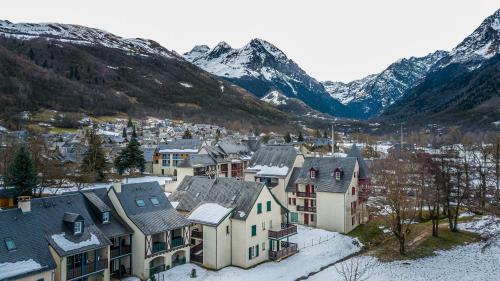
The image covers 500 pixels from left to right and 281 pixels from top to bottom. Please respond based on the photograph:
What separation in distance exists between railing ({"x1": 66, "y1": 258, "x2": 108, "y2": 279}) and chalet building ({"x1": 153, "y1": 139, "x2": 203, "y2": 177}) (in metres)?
74.5

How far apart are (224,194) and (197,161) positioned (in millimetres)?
44647

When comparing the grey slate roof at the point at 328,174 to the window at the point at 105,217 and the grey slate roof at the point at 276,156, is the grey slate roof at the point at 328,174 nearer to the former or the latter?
the grey slate roof at the point at 276,156

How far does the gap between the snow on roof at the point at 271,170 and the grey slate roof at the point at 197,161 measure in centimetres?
2353

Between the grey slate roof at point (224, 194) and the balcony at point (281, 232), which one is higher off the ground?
the grey slate roof at point (224, 194)

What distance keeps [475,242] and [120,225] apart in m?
44.4

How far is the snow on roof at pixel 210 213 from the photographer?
4225 centimetres

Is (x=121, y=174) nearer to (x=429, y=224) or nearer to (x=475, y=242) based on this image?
(x=429, y=224)

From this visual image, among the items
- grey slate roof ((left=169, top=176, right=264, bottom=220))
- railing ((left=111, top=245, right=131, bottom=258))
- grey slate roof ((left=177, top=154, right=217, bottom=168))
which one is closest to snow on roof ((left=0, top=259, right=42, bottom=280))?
railing ((left=111, top=245, right=131, bottom=258))

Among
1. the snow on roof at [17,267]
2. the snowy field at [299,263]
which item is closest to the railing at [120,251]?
the snowy field at [299,263]

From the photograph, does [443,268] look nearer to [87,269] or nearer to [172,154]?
[87,269]

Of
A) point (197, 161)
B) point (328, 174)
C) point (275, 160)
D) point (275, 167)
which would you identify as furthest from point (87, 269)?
point (197, 161)

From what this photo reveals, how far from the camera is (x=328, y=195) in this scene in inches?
2222

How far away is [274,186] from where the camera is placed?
209ft

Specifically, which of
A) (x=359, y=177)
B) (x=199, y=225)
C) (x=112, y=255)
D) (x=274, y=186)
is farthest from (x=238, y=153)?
(x=112, y=255)
